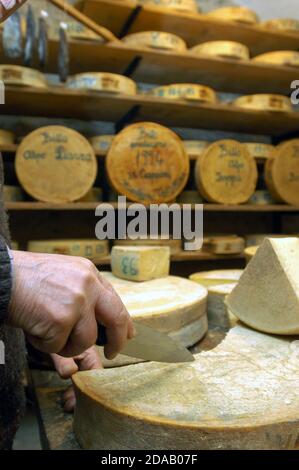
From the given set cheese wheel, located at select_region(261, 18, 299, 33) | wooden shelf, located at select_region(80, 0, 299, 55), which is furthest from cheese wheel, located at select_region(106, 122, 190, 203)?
cheese wheel, located at select_region(261, 18, 299, 33)

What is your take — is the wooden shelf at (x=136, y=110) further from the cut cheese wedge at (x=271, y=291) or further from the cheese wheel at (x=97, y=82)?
the cut cheese wedge at (x=271, y=291)

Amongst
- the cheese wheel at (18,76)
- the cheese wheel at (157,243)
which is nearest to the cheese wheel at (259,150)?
the cheese wheel at (157,243)

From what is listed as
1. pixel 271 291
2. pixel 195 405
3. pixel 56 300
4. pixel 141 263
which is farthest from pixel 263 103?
pixel 56 300

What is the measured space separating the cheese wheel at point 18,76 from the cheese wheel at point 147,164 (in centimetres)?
59

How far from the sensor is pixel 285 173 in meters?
2.97

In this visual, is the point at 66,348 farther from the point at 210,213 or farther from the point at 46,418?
the point at 210,213

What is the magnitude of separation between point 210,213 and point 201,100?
3.43 feet

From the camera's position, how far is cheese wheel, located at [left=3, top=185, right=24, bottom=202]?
7.79 feet

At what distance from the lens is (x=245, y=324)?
110 cm

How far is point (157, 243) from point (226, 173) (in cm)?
78

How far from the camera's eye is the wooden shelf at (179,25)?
8.80 ft

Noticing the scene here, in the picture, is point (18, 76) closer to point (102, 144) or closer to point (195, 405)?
point (102, 144)

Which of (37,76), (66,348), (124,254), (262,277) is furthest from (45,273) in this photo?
(37,76)

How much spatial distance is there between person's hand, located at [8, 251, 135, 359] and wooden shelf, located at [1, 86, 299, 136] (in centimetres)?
210
